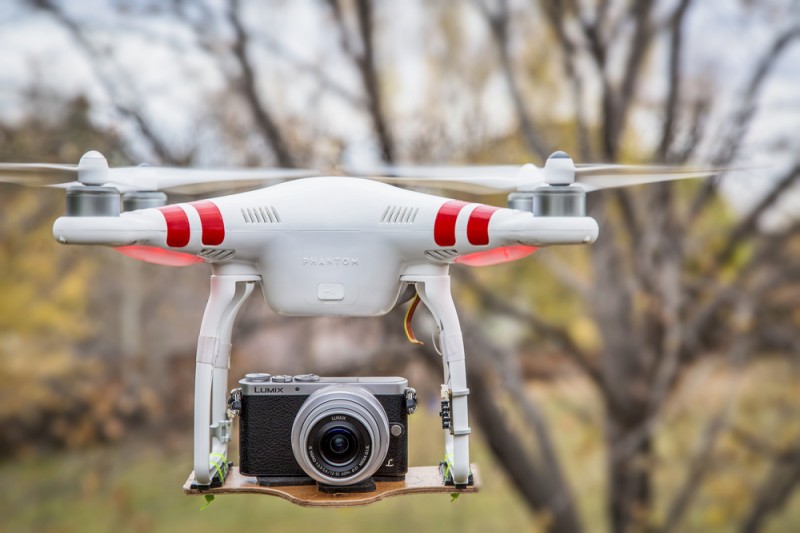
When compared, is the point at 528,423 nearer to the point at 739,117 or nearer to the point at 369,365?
the point at 369,365

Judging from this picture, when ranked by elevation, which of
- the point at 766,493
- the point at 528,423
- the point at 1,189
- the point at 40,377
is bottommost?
the point at 766,493

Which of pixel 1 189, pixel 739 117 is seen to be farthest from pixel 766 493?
pixel 1 189

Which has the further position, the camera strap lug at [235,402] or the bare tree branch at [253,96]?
the bare tree branch at [253,96]

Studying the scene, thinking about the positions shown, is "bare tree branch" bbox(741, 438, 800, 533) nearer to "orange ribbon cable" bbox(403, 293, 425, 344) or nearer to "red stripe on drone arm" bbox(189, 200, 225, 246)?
"orange ribbon cable" bbox(403, 293, 425, 344)

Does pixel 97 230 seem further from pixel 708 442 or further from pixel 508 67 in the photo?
pixel 708 442

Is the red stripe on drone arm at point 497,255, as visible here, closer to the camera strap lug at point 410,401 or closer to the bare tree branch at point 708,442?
the camera strap lug at point 410,401

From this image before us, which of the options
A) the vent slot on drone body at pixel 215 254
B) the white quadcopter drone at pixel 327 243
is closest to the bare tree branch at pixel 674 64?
the white quadcopter drone at pixel 327 243
